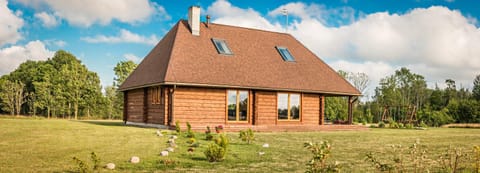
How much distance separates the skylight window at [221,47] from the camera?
2031 centimetres

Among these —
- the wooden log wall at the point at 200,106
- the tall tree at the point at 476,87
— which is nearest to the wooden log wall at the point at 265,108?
the wooden log wall at the point at 200,106

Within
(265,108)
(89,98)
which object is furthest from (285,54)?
(89,98)

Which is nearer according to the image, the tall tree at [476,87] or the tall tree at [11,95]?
the tall tree at [11,95]

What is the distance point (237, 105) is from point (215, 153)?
1062cm

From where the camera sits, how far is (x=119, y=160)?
26.8ft

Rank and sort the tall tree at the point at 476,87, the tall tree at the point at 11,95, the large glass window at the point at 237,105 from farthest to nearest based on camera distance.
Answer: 1. the tall tree at the point at 476,87
2. the tall tree at the point at 11,95
3. the large glass window at the point at 237,105

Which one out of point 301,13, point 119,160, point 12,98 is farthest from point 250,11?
point 12,98

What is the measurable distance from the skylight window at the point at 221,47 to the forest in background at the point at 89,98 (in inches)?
599

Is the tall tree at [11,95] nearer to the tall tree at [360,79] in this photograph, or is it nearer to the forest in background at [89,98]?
the forest in background at [89,98]

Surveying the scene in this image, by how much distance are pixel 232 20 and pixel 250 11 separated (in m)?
5.11

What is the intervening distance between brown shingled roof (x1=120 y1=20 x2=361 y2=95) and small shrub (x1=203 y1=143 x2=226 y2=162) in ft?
28.4

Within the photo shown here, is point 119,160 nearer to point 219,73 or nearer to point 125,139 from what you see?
point 125,139

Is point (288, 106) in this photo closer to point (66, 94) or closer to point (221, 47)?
point (221, 47)

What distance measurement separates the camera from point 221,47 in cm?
2059
